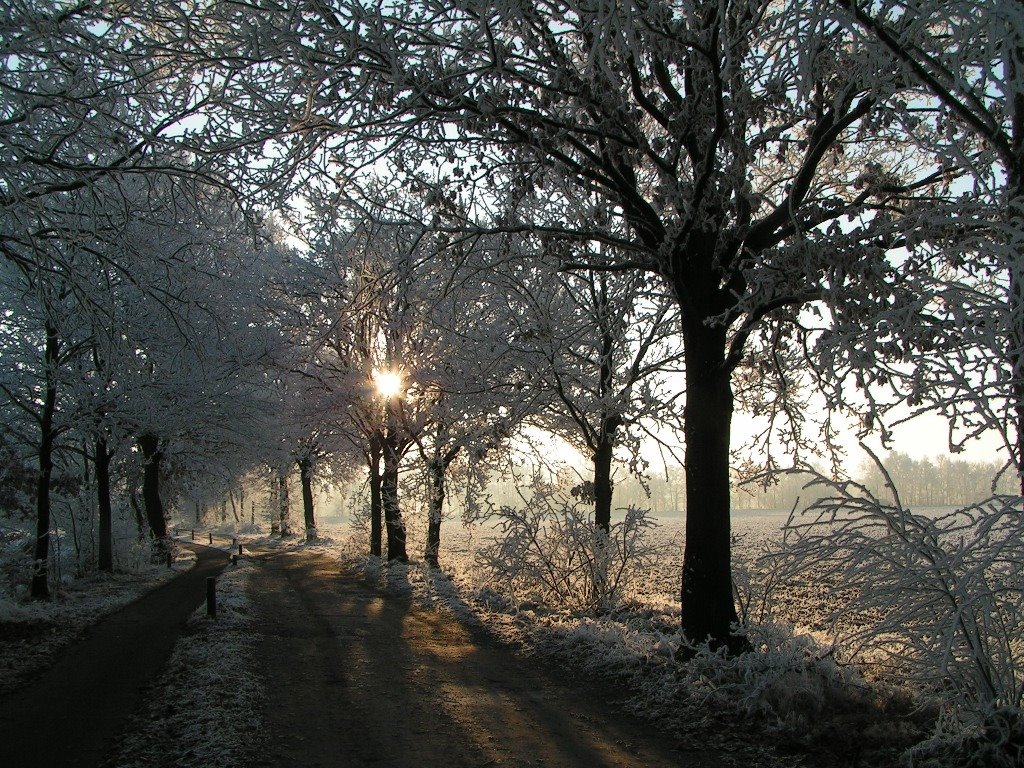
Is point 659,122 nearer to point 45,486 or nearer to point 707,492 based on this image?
point 707,492

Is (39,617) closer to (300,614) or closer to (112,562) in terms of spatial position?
(300,614)

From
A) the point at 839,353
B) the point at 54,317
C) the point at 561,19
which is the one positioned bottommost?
the point at 839,353

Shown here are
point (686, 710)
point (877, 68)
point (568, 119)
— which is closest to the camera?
point (877, 68)

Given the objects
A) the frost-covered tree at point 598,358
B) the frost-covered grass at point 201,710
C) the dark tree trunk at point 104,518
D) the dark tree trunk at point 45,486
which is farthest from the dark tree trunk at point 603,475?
the dark tree trunk at point 104,518

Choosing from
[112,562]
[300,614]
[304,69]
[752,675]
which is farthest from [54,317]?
[112,562]

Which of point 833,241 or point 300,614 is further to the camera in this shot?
point 300,614

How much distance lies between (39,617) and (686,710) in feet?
38.0

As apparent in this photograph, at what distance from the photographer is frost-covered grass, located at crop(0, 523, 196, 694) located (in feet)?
32.1

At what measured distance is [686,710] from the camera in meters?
6.56

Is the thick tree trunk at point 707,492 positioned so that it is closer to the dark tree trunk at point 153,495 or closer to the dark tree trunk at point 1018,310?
the dark tree trunk at point 1018,310

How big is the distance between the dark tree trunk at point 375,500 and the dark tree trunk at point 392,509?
3.02 ft

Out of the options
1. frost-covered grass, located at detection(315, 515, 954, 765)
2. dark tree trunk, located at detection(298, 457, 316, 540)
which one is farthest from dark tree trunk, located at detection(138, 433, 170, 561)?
frost-covered grass, located at detection(315, 515, 954, 765)

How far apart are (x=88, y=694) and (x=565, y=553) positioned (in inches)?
280

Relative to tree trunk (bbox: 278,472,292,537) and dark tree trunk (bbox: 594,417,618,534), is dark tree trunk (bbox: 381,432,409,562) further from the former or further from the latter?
tree trunk (bbox: 278,472,292,537)
